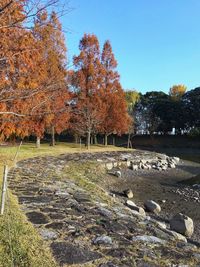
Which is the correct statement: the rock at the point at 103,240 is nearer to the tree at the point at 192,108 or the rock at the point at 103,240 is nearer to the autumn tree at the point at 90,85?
the autumn tree at the point at 90,85

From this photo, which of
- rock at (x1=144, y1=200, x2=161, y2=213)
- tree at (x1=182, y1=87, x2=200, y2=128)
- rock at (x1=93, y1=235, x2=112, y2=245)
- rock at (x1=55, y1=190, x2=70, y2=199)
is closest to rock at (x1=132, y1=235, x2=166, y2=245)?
rock at (x1=93, y1=235, x2=112, y2=245)

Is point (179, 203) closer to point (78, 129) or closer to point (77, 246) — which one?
point (77, 246)

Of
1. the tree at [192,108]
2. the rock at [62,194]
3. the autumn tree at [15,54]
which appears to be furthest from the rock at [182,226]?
the tree at [192,108]

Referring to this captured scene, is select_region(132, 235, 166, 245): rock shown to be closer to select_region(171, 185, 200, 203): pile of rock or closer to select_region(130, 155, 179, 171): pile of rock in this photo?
select_region(171, 185, 200, 203): pile of rock

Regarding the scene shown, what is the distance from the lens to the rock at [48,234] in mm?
4745

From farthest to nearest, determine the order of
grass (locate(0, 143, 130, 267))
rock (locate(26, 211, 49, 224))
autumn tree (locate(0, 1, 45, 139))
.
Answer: rock (locate(26, 211, 49, 224)) < autumn tree (locate(0, 1, 45, 139)) < grass (locate(0, 143, 130, 267))

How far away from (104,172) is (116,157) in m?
4.45

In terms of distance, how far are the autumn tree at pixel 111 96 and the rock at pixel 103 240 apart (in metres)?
24.4

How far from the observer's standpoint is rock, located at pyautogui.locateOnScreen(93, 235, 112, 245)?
15.5 ft

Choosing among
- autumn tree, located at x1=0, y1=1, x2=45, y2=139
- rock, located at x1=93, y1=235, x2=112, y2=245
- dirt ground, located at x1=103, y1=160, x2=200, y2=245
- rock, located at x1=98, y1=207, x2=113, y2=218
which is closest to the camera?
autumn tree, located at x1=0, y1=1, x2=45, y2=139

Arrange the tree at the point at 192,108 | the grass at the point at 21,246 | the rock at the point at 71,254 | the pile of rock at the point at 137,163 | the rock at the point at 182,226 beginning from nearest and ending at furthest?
the grass at the point at 21,246 < the rock at the point at 71,254 < the rock at the point at 182,226 < the pile of rock at the point at 137,163 < the tree at the point at 192,108

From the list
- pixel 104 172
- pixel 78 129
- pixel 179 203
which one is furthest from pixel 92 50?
pixel 179 203

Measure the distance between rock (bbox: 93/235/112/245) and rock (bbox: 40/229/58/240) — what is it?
61cm

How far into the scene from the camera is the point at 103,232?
207 inches
